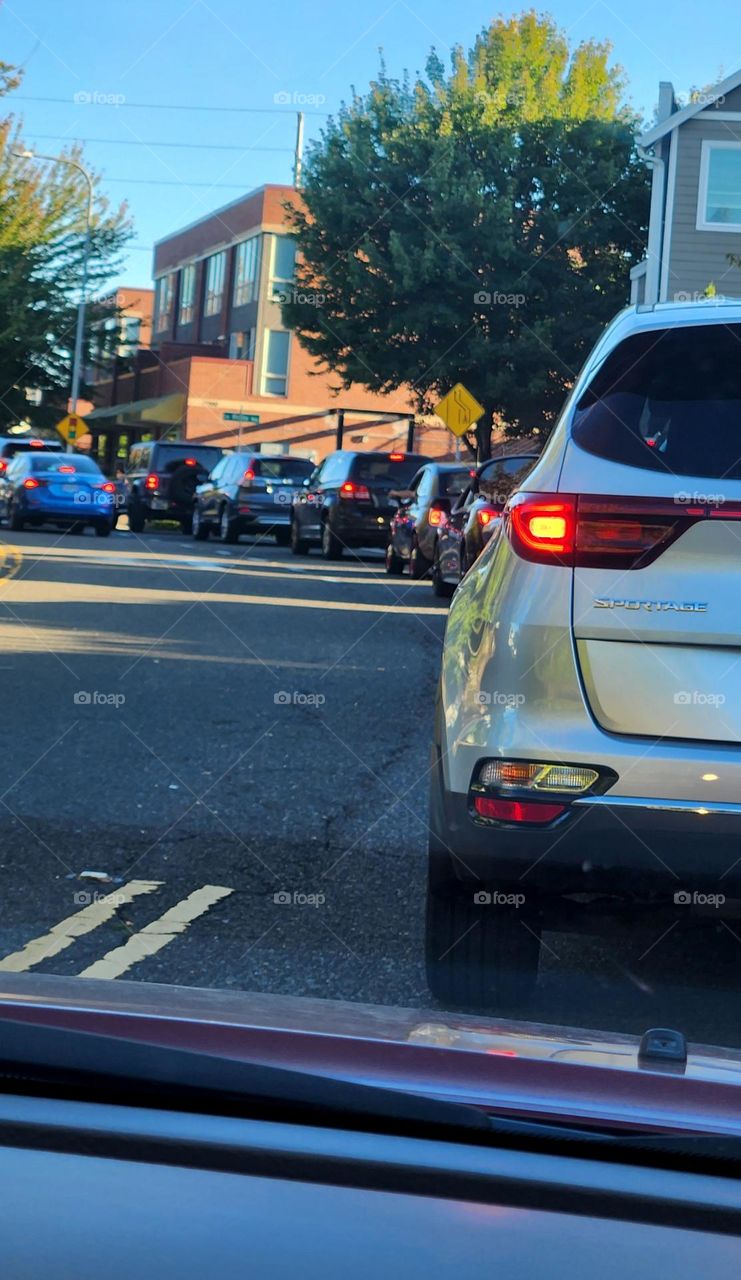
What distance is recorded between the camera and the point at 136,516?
1385 inches

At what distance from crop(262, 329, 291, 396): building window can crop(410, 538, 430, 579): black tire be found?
43422 mm

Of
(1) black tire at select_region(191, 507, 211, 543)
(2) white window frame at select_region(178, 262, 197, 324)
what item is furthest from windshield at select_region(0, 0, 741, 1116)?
(2) white window frame at select_region(178, 262, 197, 324)

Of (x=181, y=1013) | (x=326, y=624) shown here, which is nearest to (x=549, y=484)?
(x=181, y=1013)

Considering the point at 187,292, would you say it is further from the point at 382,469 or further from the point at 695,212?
the point at 382,469

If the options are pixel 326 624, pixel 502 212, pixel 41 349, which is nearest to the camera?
pixel 326 624

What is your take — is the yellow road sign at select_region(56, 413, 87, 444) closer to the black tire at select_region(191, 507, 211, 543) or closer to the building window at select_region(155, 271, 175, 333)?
the black tire at select_region(191, 507, 211, 543)

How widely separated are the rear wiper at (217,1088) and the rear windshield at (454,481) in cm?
Answer: 1819

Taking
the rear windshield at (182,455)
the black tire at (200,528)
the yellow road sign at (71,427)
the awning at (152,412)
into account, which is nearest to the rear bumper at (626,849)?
the black tire at (200,528)

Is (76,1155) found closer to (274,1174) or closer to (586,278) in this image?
(274,1174)

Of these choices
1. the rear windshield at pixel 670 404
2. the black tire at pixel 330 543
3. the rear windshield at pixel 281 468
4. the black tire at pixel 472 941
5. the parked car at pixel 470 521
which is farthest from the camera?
the rear windshield at pixel 281 468

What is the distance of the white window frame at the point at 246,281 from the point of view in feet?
218

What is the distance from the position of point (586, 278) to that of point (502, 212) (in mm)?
2770

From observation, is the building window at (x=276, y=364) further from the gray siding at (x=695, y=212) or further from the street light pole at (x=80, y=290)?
the gray siding at (x=695, y=212)

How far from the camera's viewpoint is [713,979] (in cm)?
504
